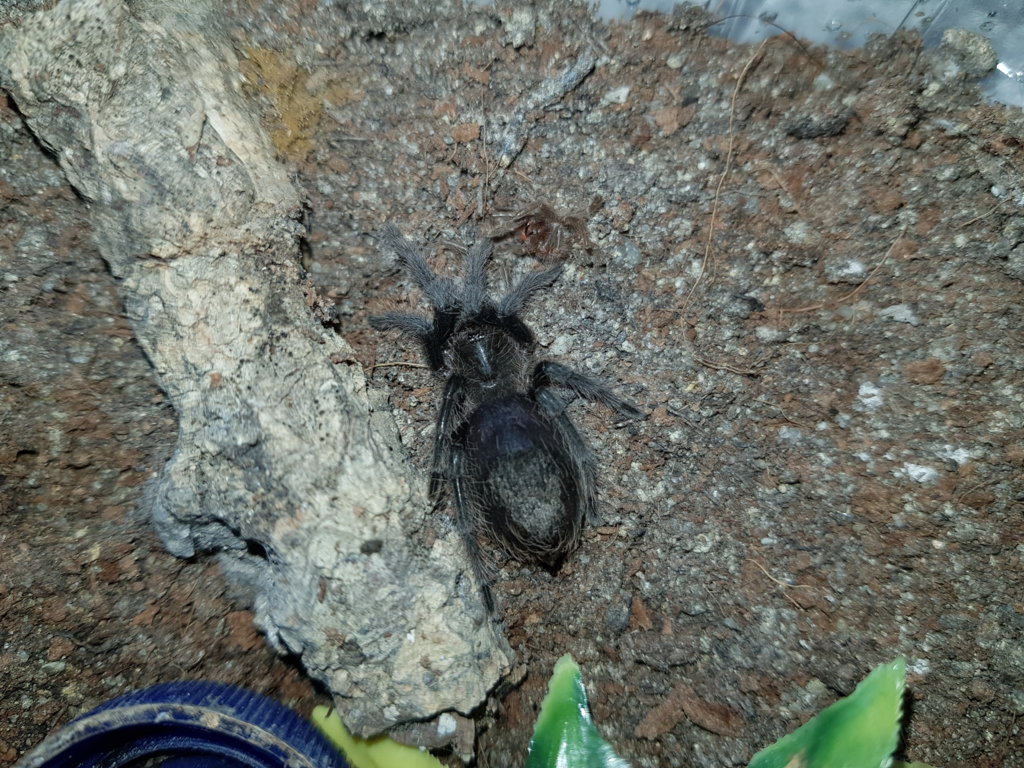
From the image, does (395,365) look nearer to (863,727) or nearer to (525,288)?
(525,288)

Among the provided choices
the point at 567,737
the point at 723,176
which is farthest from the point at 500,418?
the point at 723,176

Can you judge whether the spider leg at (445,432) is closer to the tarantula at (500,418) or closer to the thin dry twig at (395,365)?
the tarantula at (500,418)

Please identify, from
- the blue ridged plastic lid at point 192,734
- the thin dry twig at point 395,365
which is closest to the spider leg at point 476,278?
the thin dry twig at point 395,365

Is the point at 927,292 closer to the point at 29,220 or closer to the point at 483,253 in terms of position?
the point at 483,253

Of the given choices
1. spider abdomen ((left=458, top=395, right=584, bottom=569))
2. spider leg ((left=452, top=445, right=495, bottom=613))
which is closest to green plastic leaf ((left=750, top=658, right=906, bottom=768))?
spider abdomen ((left=458, top=395, right=584, bottom=569))

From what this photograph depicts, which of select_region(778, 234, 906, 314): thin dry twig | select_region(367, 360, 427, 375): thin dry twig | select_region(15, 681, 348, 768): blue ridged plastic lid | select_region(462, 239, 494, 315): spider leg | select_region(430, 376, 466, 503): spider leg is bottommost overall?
select_region(15, 681, 348, 768): blue ridged plastic lid

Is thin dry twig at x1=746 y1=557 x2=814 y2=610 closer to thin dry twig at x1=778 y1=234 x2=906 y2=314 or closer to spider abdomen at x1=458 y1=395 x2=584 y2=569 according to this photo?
spider abdomen at x1=458 y1=395 x2=584 y2=569
